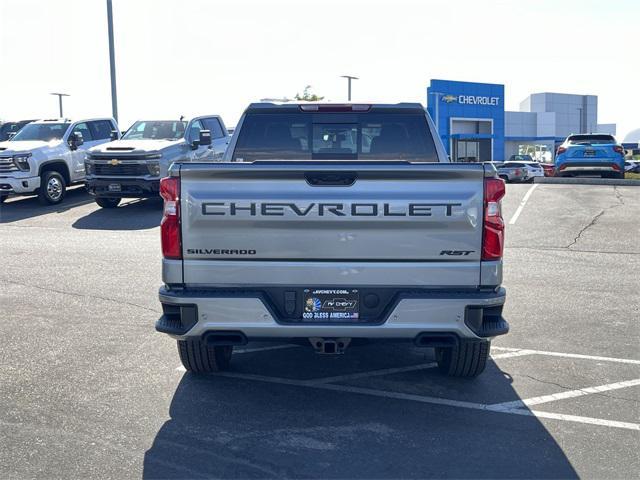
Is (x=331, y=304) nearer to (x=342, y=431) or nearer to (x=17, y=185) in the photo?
(x=342, y=431)

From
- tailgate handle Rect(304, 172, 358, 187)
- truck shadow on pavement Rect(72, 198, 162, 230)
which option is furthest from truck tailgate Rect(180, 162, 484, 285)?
truck shadow on pavement Rect(72, 198, 162, 230)

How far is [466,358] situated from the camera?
5.75m

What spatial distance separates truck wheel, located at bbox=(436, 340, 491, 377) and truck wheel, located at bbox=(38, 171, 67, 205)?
48.0 ft

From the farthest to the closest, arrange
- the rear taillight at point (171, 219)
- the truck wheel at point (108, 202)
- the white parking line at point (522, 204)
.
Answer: the truck wheel at point (108, 202) < the white parking line at point (522, 204) < the rear taillight at point (171, 219)

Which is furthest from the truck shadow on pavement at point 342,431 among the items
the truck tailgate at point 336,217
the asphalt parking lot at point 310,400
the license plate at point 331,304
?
the truck tailgate at point 336,217

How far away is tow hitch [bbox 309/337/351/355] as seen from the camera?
5.14 m

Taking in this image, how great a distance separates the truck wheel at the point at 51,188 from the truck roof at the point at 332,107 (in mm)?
13074

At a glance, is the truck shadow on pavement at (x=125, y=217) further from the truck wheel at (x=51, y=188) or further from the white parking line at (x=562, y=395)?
the white parking line at (x=562, y=395)

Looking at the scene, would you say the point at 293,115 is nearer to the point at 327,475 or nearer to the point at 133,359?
the point at 133,359

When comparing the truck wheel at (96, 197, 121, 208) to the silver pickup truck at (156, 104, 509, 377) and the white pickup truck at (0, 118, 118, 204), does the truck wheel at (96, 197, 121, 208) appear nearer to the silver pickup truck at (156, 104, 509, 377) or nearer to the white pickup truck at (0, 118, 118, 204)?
the white pickup truck at (0, 118, 118, 204)

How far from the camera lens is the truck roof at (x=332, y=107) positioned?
6.56 metres

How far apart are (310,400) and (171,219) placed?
5.48 feet

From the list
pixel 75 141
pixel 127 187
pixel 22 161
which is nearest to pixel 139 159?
pixel 127 187

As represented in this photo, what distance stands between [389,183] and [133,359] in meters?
2.99
